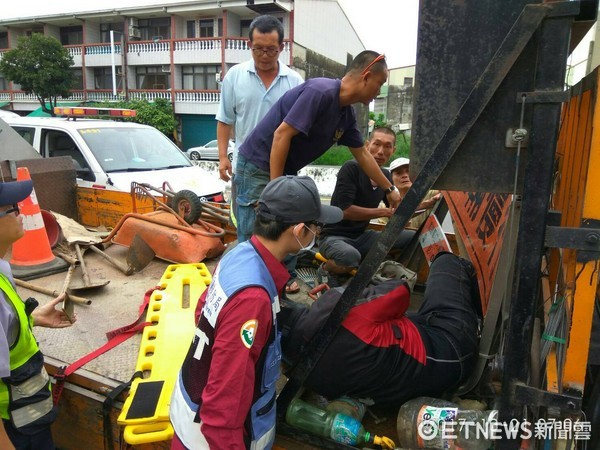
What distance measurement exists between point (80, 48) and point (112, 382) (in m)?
34.4

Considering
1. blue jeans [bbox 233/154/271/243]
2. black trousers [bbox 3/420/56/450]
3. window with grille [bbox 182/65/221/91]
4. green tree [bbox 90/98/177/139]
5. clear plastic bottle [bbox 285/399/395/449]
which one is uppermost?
window with grille [bbox 182/65/221/91]

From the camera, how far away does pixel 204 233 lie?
3947mm

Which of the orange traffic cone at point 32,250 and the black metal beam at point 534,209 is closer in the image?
the black metal beam at point 534,209

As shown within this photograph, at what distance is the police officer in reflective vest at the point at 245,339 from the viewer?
1428 millimetres

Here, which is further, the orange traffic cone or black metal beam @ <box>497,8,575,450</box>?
the orange traffic cone

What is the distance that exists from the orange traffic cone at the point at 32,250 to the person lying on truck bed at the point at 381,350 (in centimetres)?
251

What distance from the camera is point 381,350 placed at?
1.91 m

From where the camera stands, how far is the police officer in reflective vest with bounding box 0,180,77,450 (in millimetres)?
1846

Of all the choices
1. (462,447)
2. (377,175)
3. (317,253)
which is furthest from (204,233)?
(462,447)

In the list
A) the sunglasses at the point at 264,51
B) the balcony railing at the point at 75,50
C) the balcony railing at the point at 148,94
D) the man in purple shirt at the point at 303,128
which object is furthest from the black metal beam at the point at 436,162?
the balcony railing at the point at 75,50

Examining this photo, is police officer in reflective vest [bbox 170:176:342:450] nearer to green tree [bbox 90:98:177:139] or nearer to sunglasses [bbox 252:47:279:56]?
sunglasses [bbox 252:47:279:56]

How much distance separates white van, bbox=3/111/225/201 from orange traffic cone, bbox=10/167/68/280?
6.19 ft

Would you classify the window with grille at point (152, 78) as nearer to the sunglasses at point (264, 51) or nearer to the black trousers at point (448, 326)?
the sunglasses at point (264, 51)

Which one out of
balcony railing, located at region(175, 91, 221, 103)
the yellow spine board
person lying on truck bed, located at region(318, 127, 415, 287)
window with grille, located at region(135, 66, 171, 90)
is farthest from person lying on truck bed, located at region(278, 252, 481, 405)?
window with grille, located at region(135, 66, 171, 90)
